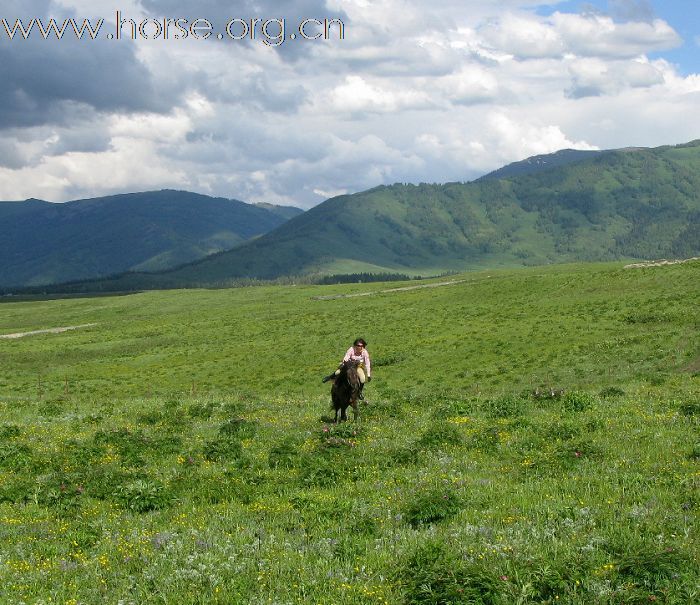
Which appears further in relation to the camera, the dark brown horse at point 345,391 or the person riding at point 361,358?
the person riding at point 361,358

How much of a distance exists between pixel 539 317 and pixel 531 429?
169 ft

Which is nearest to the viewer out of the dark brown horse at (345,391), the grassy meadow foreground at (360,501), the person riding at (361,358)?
the grassy meadow foreground at (360,501)

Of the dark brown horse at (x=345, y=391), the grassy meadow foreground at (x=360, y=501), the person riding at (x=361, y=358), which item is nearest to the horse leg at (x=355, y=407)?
the dark brown horse at (x=345, y=391)

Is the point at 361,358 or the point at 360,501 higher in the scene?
the point at 361,358

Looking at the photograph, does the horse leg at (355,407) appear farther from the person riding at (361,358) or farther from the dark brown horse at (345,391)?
the person riding at (361,358)

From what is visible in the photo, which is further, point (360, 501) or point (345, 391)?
point (345, 391)

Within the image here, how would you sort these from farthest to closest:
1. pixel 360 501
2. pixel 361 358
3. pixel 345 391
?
pixel 361 358 → pixel 345 391 → pixel 360 501

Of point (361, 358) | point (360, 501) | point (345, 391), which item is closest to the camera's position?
point (360, 501)

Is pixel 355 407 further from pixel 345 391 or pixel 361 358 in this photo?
pixel 361 358

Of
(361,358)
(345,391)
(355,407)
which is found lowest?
(355,407)

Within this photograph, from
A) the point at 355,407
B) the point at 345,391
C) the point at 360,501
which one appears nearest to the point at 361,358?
the point at 345,391

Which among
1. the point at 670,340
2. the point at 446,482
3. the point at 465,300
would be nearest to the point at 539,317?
the point at 670,340

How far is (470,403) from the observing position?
24.3 m

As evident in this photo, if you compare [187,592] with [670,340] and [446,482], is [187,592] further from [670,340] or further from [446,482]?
[670,340]
